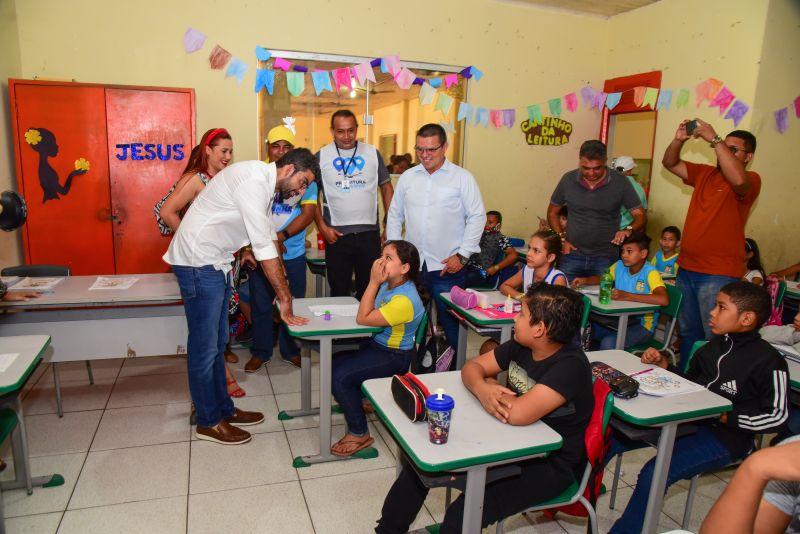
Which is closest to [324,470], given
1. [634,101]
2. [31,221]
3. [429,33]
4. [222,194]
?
[222,194]

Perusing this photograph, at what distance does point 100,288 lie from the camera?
10.2 ft

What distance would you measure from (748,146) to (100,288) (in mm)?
3783

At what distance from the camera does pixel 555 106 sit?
5.91m

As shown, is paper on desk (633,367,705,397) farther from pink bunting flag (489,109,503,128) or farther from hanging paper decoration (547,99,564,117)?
hanging paper decoration (547,99,564,117)

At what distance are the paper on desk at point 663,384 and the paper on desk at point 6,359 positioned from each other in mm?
2321

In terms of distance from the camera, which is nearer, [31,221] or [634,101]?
[31,221]

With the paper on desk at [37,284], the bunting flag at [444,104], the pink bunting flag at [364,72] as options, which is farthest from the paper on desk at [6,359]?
the bunting flag at [444,104]

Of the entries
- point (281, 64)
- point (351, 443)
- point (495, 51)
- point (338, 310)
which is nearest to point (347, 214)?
point (338, 310)

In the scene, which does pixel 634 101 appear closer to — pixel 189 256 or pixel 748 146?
pixel 748 146

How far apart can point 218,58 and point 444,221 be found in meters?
2.70

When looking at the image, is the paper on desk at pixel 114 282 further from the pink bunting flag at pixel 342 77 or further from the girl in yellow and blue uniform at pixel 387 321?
the pink bunting flag at pixel 342 77

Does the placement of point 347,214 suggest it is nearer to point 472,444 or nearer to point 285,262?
point 285,262

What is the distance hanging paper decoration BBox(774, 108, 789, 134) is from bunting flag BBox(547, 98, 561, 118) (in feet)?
6.65

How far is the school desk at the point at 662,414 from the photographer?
1.83 m
